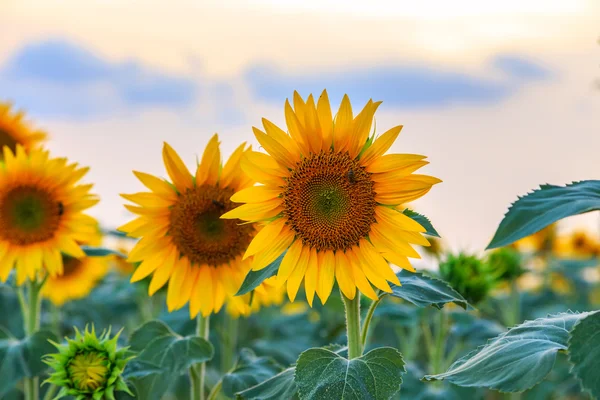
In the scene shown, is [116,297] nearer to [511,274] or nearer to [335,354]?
[511,274]

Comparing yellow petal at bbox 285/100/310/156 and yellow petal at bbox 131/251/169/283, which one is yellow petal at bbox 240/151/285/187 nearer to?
yellow petal at bbox 285/100/310/156

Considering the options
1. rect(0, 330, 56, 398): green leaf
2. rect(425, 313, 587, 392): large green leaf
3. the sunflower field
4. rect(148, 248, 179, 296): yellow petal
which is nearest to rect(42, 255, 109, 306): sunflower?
the sunflower field

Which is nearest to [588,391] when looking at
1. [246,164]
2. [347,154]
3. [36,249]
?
[347,154]

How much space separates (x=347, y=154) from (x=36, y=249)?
46.8 inches

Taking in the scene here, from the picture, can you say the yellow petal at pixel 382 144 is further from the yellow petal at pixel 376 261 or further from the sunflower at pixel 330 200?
the yellow petal at pixel 376 261

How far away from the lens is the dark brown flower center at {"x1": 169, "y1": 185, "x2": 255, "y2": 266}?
1.90 meters

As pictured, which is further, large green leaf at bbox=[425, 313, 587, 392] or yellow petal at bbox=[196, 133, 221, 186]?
yellow petal at bbox=[196, 133, 221, 186]

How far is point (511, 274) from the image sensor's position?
3.25 m

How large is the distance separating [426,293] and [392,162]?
276mm

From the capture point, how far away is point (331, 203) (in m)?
1.58

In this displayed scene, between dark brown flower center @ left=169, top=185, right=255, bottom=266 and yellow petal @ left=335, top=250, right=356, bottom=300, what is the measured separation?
15.3 inches

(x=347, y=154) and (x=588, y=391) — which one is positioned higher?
(x=347, y=154)

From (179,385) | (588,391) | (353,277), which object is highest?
(353,277)

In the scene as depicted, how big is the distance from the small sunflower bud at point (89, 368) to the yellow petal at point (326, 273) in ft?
1.56
